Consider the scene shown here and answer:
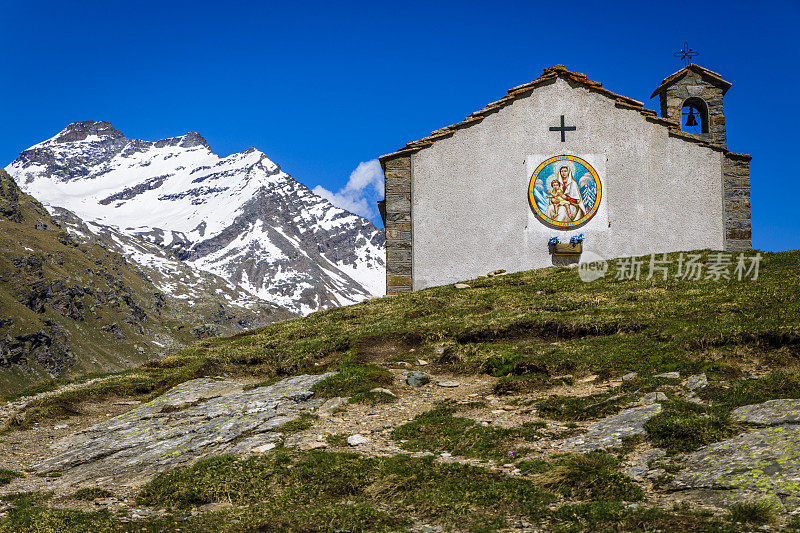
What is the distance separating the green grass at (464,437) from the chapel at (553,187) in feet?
60.5

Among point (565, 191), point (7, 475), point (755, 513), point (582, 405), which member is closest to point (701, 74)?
point (565, 191)

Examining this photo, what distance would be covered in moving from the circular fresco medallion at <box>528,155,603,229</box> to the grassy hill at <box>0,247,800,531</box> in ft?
14.4

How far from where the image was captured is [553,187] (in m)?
31.6

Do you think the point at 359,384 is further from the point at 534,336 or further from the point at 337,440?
the point at 534,336

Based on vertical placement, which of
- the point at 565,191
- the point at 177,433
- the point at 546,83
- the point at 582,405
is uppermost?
the point at 546,83

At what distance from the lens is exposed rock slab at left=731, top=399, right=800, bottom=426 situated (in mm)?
9883

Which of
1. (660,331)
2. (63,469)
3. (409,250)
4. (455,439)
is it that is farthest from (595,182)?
(63,469)

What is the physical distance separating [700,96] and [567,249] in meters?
12.4

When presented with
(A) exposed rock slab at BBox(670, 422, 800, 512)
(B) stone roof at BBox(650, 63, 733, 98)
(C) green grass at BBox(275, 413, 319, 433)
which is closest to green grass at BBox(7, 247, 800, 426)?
(C) green grass at BBox(275, 413, 319, 433)

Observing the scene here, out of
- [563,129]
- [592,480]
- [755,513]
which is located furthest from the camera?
[563,129]

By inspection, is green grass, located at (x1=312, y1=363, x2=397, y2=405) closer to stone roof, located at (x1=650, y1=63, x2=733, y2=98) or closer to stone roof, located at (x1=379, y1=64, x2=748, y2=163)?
stone roof, located at (x1=379, y1=64, x2=748, y2=163)

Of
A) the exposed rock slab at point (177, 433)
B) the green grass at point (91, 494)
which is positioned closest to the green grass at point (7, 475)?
the exposed rock slab at point (177, 433)

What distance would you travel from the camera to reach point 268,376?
62.9 feet

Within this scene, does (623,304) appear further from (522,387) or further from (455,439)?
(455,439)
